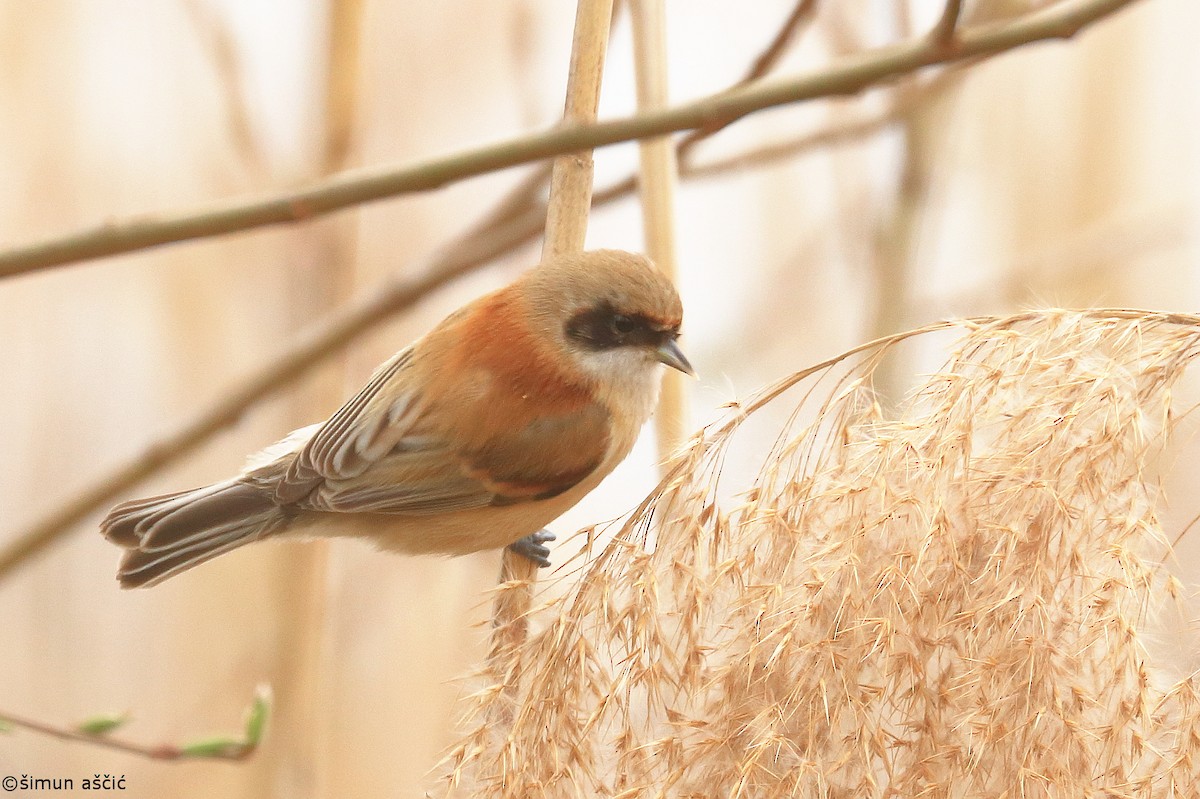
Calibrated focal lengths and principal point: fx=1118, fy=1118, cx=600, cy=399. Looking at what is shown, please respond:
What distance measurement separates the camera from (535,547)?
2625 millimetres

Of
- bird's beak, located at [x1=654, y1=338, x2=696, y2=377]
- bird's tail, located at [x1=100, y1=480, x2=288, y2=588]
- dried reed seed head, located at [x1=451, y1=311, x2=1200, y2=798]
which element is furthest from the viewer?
bird's tail, located at [x1=100, y1=480, x2=288, y2=588]

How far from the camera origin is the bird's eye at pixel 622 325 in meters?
2.38

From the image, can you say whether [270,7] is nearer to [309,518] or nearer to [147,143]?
[147,143]

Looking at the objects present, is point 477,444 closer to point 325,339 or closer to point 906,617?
point 325,339

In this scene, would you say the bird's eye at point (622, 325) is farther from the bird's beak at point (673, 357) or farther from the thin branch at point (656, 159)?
the thin branch at point (656, 159)

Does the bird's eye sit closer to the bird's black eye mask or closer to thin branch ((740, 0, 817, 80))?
the bird's black eye mask

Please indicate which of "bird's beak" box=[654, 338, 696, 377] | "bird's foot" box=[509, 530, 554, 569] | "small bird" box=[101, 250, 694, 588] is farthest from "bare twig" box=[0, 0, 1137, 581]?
"bird's foot" box=[509, 530, 554, 569]

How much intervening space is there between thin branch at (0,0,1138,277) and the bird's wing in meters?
1.40

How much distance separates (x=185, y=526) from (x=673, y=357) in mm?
1106

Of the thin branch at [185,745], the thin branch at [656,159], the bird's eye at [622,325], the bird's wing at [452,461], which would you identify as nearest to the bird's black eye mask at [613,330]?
the bird's eye at [622,325]

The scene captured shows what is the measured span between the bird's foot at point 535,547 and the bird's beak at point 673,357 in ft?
1.77

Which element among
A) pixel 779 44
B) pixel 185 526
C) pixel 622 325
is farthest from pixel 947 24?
pixel 185 526

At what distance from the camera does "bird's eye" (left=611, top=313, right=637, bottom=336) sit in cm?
238

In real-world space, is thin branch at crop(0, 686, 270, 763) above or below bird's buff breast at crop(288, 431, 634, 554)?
below
